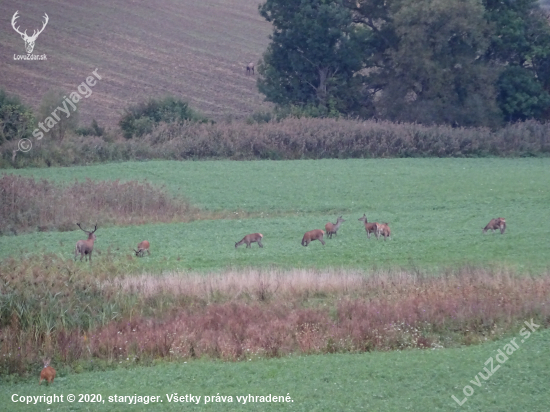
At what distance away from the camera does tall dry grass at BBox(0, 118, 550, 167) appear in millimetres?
38688

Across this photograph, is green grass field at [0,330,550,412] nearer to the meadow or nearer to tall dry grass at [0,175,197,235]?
the meadow

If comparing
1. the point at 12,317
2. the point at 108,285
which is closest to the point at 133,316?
the point at 108,285

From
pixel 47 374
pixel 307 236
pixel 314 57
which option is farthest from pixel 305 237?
pixel 314 57

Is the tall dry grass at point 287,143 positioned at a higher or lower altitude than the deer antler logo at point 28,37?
lower

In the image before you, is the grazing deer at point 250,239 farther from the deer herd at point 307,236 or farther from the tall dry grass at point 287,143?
the tall dry grass at point 287,143

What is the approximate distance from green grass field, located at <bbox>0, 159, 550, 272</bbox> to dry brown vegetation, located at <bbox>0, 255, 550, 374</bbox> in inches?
100

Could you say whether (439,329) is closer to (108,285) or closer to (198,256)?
(108,285)

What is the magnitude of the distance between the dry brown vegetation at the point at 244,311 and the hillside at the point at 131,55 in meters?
34.7

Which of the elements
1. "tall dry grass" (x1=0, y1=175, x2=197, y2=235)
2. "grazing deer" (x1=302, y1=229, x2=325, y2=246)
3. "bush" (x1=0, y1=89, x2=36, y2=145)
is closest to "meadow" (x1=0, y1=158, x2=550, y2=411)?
"grazing deer" (x1=302, y1=229, x2=325, y2=246)

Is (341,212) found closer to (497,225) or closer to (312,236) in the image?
(312,236)

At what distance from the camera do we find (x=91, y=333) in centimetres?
1328

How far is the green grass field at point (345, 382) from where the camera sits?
920cm

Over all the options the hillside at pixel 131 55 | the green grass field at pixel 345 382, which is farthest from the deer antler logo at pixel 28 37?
the green grass field at pixel 345 382

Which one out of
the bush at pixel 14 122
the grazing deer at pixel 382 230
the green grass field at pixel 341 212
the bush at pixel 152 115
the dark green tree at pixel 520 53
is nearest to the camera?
the green grass field at pixel 341 212
